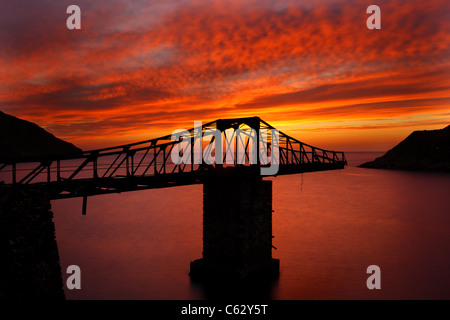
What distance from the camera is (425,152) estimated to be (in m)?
150

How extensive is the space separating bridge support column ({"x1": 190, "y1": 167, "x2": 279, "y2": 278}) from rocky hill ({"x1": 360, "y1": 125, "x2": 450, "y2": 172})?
467 feet

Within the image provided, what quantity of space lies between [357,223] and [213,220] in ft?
141

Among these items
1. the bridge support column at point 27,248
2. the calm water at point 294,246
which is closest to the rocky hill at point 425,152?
the calm water at point 294,246

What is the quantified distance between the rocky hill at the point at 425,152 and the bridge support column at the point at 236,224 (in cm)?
14219

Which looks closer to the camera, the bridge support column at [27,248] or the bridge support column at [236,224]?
the bridge support column at [27,248]

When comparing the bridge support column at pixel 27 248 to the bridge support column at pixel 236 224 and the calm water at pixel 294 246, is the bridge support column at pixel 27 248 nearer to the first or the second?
the bridge support column at pixel 236 224

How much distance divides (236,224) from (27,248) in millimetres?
11839

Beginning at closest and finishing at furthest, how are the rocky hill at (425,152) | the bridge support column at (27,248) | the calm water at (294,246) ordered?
the bridge support column at (27,248) → the calm water at (294,246) → the rocky hill at (425,152)

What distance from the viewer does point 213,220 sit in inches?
936

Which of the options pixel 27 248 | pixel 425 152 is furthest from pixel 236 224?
pixel 425 152

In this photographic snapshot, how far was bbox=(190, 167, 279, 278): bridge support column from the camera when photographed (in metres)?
22.8

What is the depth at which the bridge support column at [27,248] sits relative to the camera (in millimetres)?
13898

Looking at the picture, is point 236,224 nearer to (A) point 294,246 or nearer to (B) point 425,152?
(A) point 294,246

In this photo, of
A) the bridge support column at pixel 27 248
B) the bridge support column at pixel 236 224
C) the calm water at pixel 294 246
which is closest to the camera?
the bridge support column at pixel 27 248
